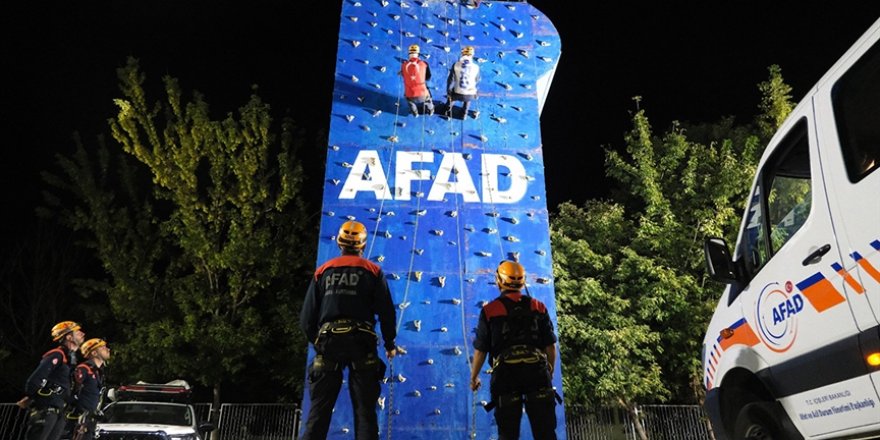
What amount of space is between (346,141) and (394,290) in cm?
337

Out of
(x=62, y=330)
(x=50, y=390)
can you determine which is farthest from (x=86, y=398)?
(x=62, y=330)

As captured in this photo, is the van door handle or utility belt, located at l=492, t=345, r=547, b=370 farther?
utility belt, located at l=492, t=345, r=547, b=370

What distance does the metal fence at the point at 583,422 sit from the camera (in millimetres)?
16828

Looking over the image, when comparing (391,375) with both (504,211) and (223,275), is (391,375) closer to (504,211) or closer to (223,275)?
(504,211)

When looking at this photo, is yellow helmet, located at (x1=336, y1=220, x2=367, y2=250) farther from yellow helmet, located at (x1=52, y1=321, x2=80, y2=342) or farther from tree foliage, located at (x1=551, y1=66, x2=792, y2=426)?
tree foliage, located at (x1=551, y1=66, x2=792, y2=426)

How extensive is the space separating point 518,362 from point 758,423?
2.29 meters

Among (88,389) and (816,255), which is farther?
(88,389)

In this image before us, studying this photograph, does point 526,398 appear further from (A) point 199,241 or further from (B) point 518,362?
(A) point 199,241

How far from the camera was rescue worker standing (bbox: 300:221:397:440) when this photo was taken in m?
5.39

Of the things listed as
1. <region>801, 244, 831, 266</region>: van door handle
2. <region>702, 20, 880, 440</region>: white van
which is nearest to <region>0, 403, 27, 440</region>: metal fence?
<region>702, 20, 880, 440</region>: white van

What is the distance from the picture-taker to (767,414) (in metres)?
3.61

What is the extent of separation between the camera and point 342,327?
5.48 metres

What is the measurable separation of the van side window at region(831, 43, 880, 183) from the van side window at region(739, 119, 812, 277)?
1.36 feet

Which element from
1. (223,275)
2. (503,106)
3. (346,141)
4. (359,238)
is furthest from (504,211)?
(223,275)
